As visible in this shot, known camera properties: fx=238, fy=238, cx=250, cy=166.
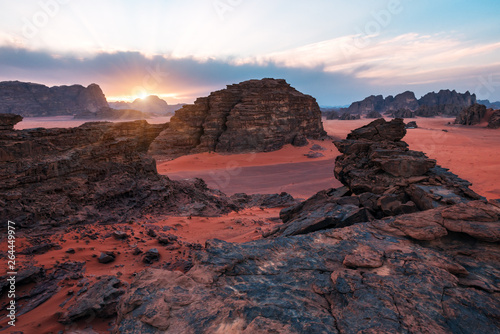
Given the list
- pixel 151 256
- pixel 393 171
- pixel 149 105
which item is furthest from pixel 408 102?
pixel 149 105

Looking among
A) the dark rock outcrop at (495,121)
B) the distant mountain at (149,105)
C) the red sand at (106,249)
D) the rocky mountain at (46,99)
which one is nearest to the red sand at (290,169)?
the red sand at (106,249)

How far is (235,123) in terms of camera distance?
28156 millimetres

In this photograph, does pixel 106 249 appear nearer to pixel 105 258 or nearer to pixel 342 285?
pixel 105 258

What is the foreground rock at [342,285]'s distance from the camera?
2.63 m

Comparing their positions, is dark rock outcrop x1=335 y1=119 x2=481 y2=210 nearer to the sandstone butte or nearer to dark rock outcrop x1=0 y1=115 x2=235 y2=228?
the sandstone butte

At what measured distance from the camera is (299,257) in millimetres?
4043

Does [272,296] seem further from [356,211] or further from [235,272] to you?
[356,211]

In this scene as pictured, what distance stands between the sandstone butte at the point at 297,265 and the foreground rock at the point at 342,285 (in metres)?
0.01

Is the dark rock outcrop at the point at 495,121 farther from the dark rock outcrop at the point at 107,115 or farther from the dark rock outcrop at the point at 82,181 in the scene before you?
the dark rock outcrop at the point at 107,115

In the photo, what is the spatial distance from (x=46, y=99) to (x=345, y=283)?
393 ft

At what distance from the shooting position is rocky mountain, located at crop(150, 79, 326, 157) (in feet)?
92.2

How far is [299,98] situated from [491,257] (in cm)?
3113

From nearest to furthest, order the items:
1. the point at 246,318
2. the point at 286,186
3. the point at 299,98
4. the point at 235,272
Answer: the point at 246,318 < the point at 235,272 < the point at 286,186 < the point at 299,98

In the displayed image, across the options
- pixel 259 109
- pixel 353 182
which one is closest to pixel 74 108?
pixel 259 109
